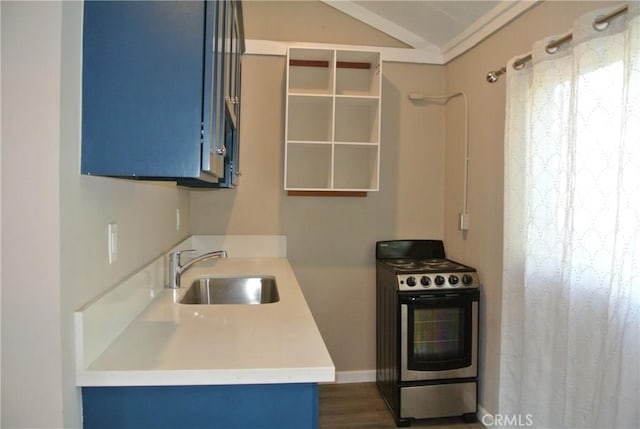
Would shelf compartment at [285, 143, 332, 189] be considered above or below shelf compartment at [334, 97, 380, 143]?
below

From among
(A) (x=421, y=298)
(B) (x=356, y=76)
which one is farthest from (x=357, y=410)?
(B) (x=356, y=76)

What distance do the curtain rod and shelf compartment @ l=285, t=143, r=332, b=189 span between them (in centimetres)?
119

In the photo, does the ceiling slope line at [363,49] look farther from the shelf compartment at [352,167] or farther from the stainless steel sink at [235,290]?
the stainless steel sink at [235,290]

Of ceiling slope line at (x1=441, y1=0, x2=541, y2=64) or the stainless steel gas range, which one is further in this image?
the stainless steel gas range

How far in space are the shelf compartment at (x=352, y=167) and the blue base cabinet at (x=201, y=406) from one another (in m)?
2.12

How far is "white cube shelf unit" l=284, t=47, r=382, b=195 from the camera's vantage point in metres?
2.99

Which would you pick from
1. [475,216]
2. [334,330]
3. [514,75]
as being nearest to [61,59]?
[514,75]

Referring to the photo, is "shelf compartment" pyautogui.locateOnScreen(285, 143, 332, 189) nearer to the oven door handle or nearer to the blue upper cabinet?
the oven door handle

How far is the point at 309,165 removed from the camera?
10.4 feet

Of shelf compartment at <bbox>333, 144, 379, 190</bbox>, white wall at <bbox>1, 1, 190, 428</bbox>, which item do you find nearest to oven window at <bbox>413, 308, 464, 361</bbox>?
shelf compartment at <bbox>333, 144, 379, 190</bbox>

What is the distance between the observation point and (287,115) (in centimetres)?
284

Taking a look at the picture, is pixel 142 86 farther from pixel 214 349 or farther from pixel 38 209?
pixel 214 349

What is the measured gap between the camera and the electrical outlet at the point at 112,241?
1308 millimetres

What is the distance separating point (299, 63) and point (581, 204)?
210 cm
